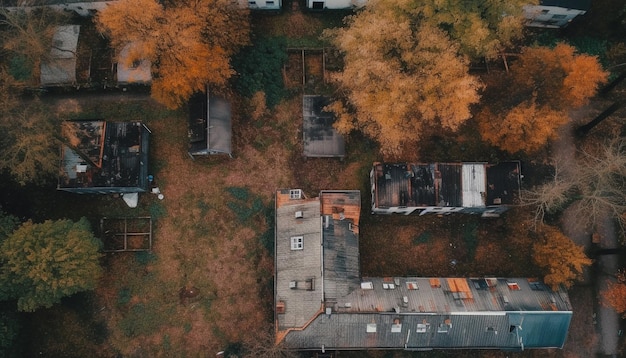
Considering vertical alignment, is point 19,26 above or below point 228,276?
above

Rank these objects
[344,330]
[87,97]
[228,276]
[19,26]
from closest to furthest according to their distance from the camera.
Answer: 1. [344,330]
2. [19,26]
3. [228,276]
4. [87,97]

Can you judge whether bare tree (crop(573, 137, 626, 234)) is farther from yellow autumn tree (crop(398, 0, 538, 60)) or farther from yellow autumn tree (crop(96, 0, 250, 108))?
yellow autumn tree (crop(96, 0, 250, 108))

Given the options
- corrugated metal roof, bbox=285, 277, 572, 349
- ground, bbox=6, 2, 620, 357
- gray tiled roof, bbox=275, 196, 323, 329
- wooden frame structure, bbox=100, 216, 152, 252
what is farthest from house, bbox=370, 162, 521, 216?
wooden frame structure, bbox=100, 216, 152, 252

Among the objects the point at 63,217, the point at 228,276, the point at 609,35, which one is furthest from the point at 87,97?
the point at 609,35

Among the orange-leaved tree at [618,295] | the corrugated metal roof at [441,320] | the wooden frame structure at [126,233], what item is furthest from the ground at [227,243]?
the corrugated metal roof at [441,320]

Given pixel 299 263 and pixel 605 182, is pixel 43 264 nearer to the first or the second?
pixel 299 263

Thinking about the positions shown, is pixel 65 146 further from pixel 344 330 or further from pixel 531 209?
pixel 531 209
